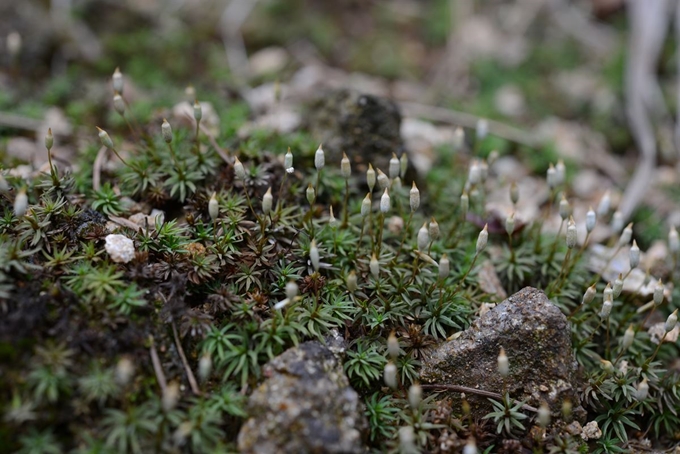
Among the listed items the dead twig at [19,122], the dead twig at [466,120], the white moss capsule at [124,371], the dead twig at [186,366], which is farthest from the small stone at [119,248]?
the dead twig at [466,120]

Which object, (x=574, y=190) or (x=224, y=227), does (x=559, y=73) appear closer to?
(x=574, y=190)

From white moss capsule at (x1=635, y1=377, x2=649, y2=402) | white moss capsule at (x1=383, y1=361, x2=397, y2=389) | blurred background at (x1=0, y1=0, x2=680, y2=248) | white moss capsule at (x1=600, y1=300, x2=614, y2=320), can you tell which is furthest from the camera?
blurred background at (x1=0, y1=0, x2=680, y2=248)

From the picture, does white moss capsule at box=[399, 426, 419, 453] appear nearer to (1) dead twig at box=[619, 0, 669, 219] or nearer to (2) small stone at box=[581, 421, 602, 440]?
(2) small stone at box=[581, 421, 602, 440]

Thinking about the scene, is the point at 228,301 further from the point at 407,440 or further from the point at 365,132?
the point at 365,132

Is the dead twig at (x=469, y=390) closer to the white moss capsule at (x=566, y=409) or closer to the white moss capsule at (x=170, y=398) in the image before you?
the white moss capsule at (x=566, y=409)

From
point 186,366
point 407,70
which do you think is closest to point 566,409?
point 186,366

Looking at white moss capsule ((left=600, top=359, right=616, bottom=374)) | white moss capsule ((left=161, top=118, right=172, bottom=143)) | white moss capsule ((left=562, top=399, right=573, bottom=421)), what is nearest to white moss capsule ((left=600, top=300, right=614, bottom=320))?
Answer: white moss capsule ((left=600, top=359, right=616, bottom=374))
